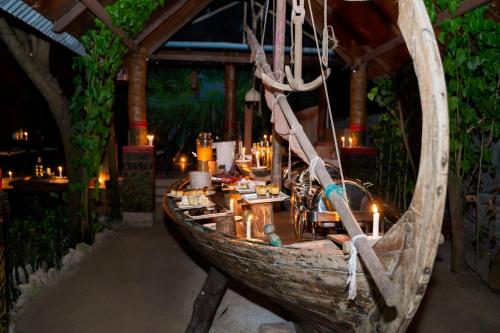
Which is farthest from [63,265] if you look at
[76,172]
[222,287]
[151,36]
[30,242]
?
[151,36]

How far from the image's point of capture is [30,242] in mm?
4594

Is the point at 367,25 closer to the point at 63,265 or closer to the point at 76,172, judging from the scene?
the point at 76,172

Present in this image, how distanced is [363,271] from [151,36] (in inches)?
281

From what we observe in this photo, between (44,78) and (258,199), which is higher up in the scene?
(44,78)

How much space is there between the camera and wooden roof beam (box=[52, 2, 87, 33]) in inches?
173

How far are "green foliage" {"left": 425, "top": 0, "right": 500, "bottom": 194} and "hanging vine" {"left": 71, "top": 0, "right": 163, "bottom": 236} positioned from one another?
3956mm

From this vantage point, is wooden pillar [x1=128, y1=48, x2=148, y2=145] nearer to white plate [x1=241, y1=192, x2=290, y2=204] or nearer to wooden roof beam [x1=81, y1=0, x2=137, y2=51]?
wooden roof beam [x1=81, y1=0, x2=137, y2=51]

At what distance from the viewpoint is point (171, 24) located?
8047 mm

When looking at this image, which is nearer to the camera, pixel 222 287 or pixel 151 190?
pixel 222 287

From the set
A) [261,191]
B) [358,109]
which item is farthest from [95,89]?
[358,109]

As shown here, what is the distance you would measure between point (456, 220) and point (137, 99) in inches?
234

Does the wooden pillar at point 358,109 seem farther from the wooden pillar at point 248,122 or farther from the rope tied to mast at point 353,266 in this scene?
the rope tied to mast at point 353,266

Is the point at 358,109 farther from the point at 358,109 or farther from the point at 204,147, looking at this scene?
the point at 204,147

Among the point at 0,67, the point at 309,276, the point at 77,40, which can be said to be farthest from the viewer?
the point at 0,67
